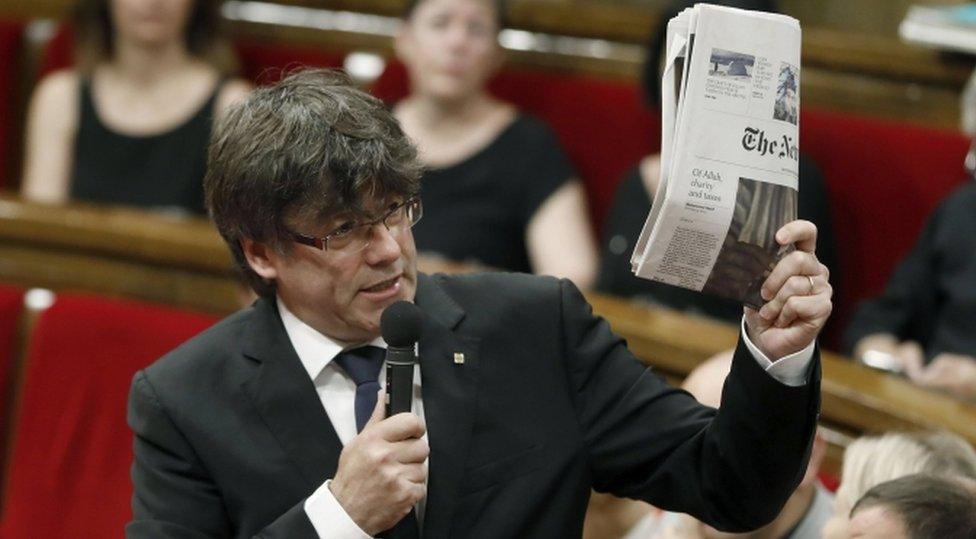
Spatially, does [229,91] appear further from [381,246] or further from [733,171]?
[733,171]

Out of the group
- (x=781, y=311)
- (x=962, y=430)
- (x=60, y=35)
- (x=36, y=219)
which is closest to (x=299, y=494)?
(x=781, y=311)

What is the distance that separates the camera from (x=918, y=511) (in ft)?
4.21

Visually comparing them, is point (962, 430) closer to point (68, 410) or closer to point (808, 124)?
point (808, 124)

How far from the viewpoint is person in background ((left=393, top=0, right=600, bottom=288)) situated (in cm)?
256

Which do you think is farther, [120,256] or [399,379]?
[120,256]

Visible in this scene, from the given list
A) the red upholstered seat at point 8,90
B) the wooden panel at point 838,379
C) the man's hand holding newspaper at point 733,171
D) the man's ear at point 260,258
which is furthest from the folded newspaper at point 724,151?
the red upholstered seat at point 8,90

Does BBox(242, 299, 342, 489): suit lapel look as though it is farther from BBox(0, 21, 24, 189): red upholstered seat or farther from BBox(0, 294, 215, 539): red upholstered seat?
BBox(0, 21, 24, 189): red upholstered seat

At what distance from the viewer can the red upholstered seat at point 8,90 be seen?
2977 millimetres

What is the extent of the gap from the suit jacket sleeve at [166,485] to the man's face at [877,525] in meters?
0.51

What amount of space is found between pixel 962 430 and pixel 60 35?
6.23 feet

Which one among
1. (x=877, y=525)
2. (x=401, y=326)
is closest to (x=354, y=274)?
(x=401, y=326)

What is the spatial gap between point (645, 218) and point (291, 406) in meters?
1.23

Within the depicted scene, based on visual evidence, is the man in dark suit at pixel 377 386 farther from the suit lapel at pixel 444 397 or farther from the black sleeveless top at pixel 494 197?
the black sleeveless top at pixel 494 197

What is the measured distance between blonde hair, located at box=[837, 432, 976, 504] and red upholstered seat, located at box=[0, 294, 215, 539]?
0.97m
